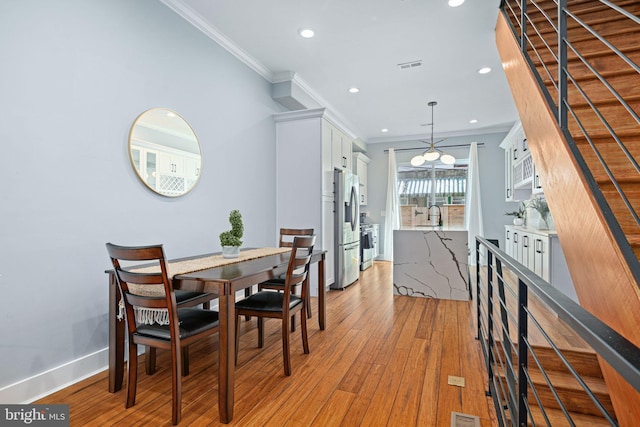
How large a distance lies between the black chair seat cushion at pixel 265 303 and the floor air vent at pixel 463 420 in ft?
3.87

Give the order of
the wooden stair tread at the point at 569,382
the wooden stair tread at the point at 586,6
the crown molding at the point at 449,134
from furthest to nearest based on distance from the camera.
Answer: the crown molding at the point at 449,134 → the wooden stair tread at the point at 586,6 → the wooden stair tread at the point at 569,382

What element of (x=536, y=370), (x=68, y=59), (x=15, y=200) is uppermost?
(x=68, y=59)

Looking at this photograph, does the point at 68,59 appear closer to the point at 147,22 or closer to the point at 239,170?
the point at 147,22

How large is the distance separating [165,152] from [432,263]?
3.27 meters

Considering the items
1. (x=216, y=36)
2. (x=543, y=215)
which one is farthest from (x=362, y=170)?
(x=216, y=36)

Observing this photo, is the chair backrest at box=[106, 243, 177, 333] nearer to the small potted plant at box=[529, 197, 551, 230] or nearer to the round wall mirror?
the round wall mirror

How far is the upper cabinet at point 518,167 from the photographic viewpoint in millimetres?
5086

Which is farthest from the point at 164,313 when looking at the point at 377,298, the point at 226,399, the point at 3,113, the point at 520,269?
the point at 377,298

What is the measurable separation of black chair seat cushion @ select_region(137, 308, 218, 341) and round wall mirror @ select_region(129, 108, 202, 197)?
1.16 meters

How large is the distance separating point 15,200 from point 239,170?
2098mm

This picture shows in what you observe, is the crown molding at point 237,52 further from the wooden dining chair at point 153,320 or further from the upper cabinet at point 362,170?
the wooden dining chair at point 153,320

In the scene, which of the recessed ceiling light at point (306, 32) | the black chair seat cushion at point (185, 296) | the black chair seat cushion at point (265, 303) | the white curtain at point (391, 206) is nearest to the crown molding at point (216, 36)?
the recessed ceiling light at point (306, 32)

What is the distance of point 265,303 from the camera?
94.5 inches

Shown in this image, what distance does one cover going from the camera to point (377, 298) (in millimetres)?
4262
